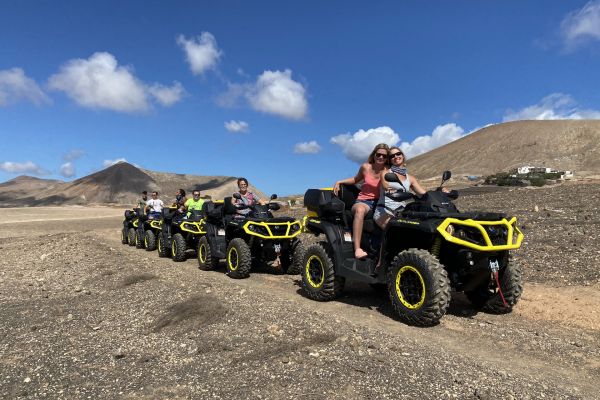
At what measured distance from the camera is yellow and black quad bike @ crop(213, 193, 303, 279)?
916 centimetres

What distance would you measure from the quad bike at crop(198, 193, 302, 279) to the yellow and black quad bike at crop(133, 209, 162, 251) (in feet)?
17.2

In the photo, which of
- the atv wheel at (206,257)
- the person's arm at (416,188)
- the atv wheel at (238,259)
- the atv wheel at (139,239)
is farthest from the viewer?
the atv wheel at (139,239)

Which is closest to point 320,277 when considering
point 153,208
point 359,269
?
point 359,269

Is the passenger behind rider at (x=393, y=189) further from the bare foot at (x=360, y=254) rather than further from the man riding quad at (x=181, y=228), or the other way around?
the man riding quad at (x=181, y=228)

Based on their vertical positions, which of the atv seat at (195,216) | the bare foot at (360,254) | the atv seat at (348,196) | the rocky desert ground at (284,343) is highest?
the atv seat at (348,196)

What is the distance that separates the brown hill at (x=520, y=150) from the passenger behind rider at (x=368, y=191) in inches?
3150

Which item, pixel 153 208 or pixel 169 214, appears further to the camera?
pixel 153 208

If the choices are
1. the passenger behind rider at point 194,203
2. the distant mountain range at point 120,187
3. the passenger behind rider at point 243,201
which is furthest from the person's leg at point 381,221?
the distant mountain range at point 120,187

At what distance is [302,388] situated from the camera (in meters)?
3.71

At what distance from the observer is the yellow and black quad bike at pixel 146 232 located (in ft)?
50.6

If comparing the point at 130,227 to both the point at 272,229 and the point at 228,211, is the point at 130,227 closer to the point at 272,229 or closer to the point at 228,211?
the point at 228,211

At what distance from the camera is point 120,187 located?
7581 centimetres

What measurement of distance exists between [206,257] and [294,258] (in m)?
2.42

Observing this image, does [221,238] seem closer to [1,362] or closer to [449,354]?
[1,362]
